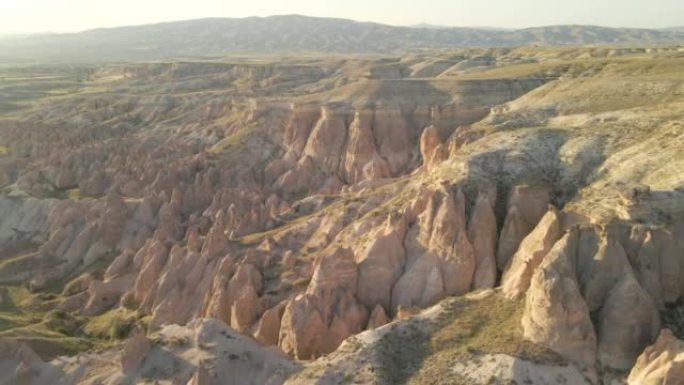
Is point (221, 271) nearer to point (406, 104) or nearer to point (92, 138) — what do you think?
point (406, 104)

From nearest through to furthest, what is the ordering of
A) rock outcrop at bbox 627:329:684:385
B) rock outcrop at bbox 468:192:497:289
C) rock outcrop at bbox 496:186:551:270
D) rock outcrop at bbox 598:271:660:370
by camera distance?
rock outcrop at bbox 627:329:684:385 → rock outcrop at bbox 598:271:660:370 → rock outcrop at bbox 468:192:497:289 → rock outcrop at bbox 496:186:551:270

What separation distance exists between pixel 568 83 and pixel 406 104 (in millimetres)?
20566

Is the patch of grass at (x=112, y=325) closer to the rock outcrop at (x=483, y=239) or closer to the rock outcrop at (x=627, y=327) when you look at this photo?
the rock outcrop at (x=483, y=239)

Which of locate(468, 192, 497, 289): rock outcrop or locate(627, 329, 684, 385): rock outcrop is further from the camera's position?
locate(468, 192, 497, 289): rock outcrop

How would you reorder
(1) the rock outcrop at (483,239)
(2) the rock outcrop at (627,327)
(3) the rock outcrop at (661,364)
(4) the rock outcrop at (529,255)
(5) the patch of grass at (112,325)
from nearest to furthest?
1. (3) the rock outcrop at (661,364)
2. (2) the rock outcrop at (627,327)
3. (4) the rock outcrop at (529,255)
4. (1) the rock outcrop at (483,239)
5. (5) the patch of grass at (112,325)

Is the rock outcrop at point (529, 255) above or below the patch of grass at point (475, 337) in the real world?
→ above

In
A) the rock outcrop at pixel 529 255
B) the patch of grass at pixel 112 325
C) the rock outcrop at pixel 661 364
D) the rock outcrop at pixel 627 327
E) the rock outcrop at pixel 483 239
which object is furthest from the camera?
the patch of grass at pixel 112 325

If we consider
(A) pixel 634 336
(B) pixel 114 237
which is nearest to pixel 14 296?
(B) pixel 114 237

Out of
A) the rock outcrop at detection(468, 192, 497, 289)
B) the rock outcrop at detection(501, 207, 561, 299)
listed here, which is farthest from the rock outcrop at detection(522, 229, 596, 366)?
the rock outcrop at detection(468, 192, 497, 289)

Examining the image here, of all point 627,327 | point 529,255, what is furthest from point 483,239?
point 627,327

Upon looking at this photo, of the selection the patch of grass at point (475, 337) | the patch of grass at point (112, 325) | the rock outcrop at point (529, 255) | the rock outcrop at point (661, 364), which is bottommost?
the patch of grass at point (112, 325)

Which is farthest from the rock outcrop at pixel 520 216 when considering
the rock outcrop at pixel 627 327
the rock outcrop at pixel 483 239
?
the rock outcrop at pixel 627 327

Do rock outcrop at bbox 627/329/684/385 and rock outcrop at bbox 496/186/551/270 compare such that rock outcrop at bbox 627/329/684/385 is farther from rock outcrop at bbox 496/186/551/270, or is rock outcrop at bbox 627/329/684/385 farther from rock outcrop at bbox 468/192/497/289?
rock outcrop at bbox 496/186/551/270

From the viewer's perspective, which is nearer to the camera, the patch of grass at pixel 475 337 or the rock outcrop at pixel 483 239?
the patch of grass at pixel 475 337
